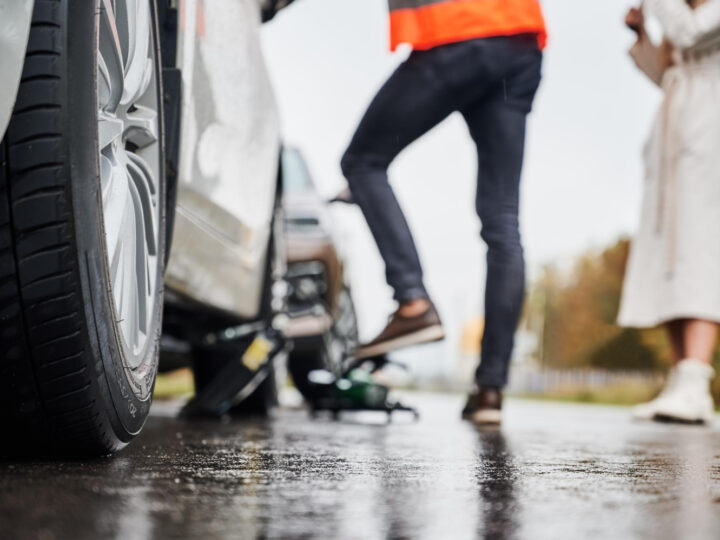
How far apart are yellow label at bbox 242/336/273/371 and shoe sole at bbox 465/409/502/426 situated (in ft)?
2.64

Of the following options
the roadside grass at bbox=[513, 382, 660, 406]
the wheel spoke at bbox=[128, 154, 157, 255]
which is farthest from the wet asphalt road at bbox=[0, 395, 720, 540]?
the roadside grass at bbox=[513, 382, 660, 406]

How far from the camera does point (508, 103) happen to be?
346 centimetres

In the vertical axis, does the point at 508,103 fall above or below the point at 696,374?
→ above

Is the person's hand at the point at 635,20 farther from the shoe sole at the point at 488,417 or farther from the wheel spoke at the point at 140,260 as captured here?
the wheel spoke at the point at 140,260

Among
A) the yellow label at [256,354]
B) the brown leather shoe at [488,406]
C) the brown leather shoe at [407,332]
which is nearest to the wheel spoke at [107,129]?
the brown leather shoe at [407,332]

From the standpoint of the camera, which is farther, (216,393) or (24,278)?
(216,393)

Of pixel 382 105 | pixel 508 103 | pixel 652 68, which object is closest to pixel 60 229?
pixel 382 105

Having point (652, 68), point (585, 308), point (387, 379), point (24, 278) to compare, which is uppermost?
point (652, 68)

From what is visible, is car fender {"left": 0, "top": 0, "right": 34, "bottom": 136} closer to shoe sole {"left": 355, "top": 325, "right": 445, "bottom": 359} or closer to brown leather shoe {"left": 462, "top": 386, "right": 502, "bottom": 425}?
shoe sole {"left": 355, "top": 325, "right": 445, "bottom": 359}

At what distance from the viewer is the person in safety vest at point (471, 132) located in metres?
3.29

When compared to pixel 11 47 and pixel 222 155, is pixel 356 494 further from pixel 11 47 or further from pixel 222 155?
pixel 222 155

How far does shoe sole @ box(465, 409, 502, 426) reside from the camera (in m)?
3.53

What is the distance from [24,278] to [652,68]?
397cm

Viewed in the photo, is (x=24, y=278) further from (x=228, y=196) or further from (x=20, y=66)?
(x=228, y=196)
